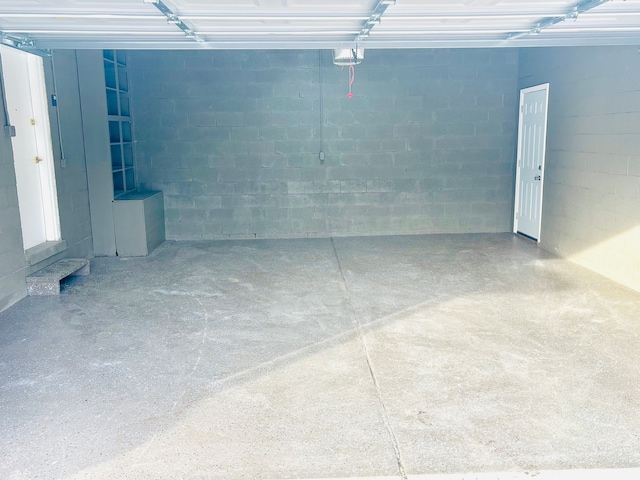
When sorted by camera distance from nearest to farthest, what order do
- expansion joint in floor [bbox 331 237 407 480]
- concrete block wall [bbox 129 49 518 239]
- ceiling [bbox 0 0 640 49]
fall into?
expansion joint in floor [bbox 331 237 407 480]
ceiling [bbox 0 0 640 49]
concrete block wall [bbox 129 49 518 239]

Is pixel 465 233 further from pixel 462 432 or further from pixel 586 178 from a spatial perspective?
pixel 462 432

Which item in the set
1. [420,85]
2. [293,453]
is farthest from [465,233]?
[293,453]

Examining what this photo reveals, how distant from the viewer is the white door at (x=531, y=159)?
23.4 feet

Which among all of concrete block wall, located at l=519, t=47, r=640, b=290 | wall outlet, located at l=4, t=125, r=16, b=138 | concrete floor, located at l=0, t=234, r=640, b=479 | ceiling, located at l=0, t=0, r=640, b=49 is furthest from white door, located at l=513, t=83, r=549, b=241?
wall outlet, located at l=4, t=125, r=16, b=138

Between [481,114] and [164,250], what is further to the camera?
[481,114]

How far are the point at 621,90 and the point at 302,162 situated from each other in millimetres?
4135

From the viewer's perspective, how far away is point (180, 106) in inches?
304

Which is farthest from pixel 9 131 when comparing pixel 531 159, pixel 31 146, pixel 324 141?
pixel 531 159

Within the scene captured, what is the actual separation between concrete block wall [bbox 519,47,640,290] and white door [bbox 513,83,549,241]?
0.57 ft

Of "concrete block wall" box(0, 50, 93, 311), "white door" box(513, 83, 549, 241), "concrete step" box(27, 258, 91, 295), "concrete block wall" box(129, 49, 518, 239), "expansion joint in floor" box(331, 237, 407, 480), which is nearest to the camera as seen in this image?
"expansion joint in floor" box(331, 237, 407, 480)

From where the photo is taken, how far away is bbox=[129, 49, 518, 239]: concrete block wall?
7.70 meters

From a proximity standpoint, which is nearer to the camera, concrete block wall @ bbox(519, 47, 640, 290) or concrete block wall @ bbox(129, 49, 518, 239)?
concrete block wall @ bbox(519, 47, 640, 290)

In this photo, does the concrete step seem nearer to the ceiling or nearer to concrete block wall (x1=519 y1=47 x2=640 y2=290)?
the ceiling

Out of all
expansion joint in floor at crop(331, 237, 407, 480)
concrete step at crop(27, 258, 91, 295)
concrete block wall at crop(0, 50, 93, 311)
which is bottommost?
expansion joint in floor at crop(331, 237, 407, 480)
